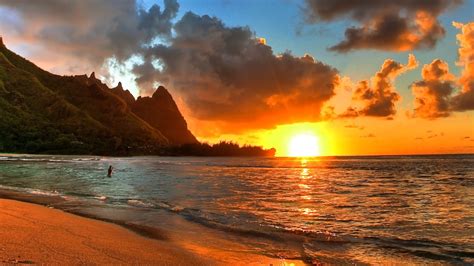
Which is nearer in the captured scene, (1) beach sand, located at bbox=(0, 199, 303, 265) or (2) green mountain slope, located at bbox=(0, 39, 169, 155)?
(1) beach sand, located at bbox=(0, 199, 303, 265)

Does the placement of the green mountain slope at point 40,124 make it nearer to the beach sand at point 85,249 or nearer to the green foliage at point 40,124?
the green foliage at point 40,124

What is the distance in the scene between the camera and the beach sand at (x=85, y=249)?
6902 mm

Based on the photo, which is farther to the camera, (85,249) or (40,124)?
(40,124)

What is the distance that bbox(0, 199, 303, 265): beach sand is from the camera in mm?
6902

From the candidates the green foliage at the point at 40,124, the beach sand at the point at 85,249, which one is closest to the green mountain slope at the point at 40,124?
the green foliage at the point at 40,124

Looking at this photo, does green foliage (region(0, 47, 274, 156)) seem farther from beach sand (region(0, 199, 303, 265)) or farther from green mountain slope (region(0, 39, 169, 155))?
beach sand (region(0, 199, 303, 265))

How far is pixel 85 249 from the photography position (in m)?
8.03

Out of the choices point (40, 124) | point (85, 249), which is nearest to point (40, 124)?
Answer: point (40, 124)

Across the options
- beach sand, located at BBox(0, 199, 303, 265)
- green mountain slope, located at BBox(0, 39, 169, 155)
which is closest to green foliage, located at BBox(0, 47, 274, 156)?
green mountain slope, located at BBox(0, 39, 169, 155)

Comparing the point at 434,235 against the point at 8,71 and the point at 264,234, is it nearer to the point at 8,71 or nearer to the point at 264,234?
the point at 264,234

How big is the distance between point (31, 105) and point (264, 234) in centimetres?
18589

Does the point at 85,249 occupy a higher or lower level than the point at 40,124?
lower

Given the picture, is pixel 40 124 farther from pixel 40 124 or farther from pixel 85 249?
pixel 85 249

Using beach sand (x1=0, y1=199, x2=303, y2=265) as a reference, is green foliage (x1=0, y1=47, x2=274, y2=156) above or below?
above
